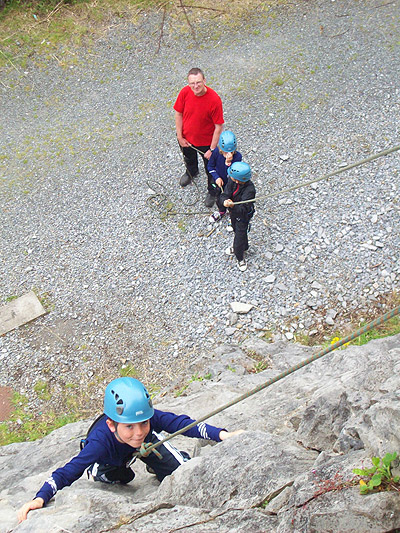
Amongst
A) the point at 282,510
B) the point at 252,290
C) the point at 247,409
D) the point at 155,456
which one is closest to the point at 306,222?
the point at 252,290

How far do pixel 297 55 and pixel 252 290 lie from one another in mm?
7641

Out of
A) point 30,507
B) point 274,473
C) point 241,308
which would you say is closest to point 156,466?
point 30,507

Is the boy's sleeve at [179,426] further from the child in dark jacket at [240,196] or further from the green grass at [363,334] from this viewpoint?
the child in dark jacket at [240,196]

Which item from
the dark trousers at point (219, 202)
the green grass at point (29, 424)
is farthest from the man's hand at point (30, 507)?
the dark trousers at point (219, 202)

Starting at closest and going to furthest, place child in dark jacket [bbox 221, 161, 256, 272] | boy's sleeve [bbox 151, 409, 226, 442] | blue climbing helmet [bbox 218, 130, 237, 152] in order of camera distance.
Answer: boy's sleeve [bbox 151, 409, 226, 442] → child in dark jacket [bbox 221, 161, 256, 272] → blue climbing helmet [bbox 218, 130, 237, 152]

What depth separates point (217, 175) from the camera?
7.96 meters

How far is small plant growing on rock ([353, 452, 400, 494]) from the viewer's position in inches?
104

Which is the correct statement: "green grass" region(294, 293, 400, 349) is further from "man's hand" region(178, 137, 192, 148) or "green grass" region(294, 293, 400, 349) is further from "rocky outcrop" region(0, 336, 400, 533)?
"man's hand" region(178, 137, 192, 148)

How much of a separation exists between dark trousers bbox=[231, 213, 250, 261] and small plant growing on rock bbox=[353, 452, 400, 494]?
5050 millimetres

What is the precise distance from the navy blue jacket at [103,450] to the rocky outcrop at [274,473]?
11 cm

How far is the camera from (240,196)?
7145 mm

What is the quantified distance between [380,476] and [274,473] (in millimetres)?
→ 902

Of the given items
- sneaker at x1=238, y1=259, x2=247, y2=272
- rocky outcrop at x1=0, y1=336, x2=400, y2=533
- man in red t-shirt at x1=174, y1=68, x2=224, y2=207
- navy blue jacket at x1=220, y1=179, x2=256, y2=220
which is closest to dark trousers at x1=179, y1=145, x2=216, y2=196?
man in red t-shirt at x1=174, y1=68, x2=224, y2=207

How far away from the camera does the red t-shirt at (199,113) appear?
7.77 metres
